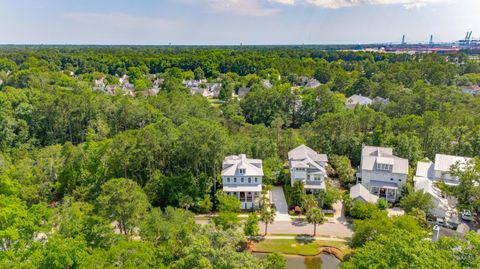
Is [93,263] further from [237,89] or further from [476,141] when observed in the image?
[237,89]

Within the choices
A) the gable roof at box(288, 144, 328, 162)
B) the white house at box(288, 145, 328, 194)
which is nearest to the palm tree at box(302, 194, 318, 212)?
the white house at box(288, 145, 328, 194)

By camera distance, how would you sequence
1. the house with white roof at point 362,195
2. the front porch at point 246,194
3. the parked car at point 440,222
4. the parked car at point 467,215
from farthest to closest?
1. the front porch at point 246,194
2. the house with white roof at point 362,195
3. the parked car at point 467,215
4. the parked car at point 440,222

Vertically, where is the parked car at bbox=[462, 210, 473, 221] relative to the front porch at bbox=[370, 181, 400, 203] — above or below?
below

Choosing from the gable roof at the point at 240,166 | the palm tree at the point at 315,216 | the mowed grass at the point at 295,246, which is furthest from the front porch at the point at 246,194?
the palm tree at the point at 315,216

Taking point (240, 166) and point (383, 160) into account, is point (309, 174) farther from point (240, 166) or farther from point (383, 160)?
point (383, 160)

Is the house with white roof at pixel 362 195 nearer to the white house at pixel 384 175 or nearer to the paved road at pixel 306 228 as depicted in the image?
the white house at pixel 384 175

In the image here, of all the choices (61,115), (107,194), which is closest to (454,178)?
(107,194)

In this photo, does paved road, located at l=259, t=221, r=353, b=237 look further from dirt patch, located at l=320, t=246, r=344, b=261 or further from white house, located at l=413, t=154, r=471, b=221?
white house, located at l=413, t=154, r=471, b=221
